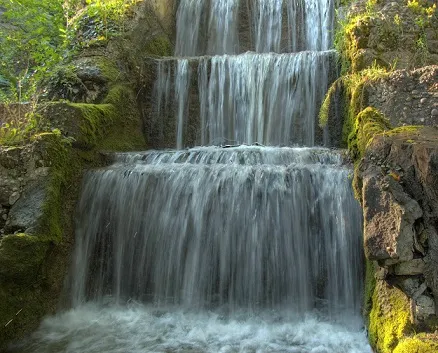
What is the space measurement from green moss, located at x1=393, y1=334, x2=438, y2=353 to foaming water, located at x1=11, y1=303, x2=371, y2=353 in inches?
28.0

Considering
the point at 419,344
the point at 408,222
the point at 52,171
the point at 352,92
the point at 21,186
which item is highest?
the point at 352,92

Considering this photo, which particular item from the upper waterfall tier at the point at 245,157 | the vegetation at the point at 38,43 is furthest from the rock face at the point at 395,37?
the vegetation at the point at 38,43

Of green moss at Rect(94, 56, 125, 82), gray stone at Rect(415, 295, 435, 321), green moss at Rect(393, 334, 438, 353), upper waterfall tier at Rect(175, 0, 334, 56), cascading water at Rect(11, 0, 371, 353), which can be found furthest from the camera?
upper waterfall tier at Rect(175, 0, 334, 56)

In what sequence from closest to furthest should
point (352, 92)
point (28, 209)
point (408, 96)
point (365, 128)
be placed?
point (365, 128), point (28, 209), point (408, 96), point (352, 92)

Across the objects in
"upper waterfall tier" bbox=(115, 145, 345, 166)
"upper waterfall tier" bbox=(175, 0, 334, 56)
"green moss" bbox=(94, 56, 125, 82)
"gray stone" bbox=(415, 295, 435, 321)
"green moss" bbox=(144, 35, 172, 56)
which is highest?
"upper waterfall tier" bbox=(175, 0, 334, 56)

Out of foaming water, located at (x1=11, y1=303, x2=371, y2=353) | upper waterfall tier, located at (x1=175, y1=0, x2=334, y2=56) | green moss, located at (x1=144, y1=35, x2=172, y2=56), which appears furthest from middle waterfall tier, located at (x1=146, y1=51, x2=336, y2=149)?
foaming water, located at (x1=11, y1=303, x2=371, y2=353)

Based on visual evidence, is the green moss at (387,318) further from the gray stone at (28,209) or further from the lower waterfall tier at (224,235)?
the gray stone at (28,209)

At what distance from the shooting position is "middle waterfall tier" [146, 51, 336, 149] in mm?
8156

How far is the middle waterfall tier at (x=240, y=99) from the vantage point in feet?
26.8

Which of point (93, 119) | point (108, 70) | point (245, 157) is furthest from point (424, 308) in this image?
point (108, 70)

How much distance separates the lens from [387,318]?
150 inches

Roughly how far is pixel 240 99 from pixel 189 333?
5.03 meters

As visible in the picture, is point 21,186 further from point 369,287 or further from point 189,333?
point 369,287

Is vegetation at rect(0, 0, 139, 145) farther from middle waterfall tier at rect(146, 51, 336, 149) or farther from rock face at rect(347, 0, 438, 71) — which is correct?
rock face at rect(347, 0, 438, 71)
